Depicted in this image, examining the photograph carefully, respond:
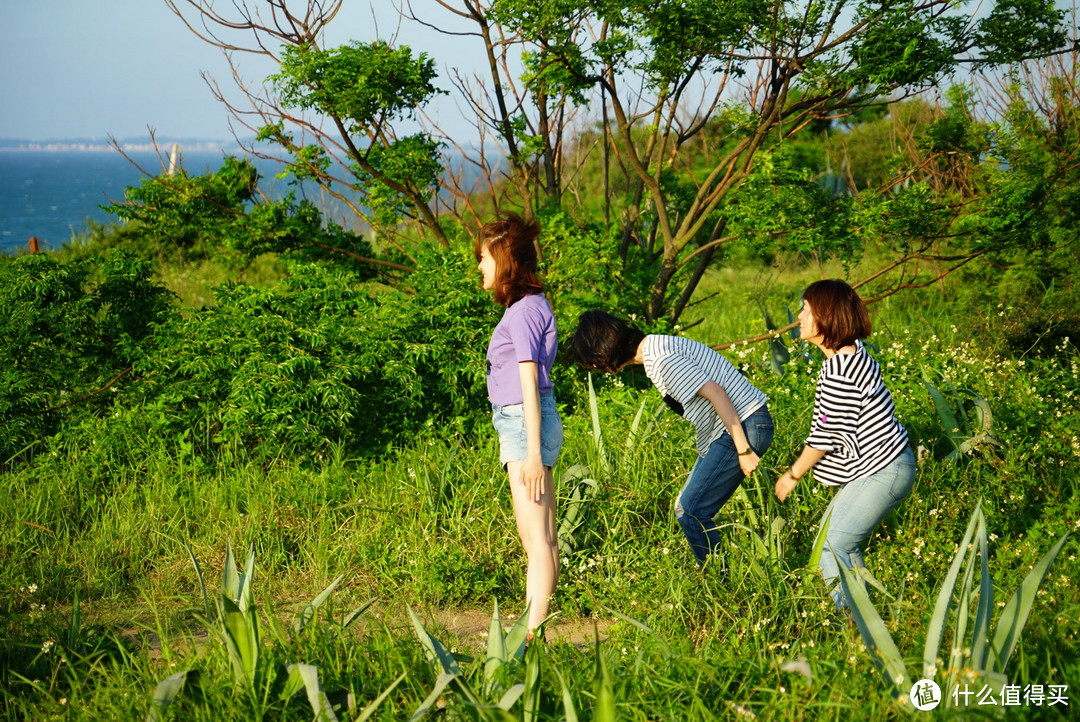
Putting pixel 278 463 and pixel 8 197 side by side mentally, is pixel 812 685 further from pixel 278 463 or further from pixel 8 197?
pixel 8 197

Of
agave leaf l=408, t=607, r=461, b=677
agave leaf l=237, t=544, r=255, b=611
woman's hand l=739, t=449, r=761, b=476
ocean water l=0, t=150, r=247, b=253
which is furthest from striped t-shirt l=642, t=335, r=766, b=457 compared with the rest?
ocean water l=0, t=150, r=247, b=253

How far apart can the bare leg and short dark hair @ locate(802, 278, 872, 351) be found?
1.20m

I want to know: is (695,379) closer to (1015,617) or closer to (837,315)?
(837,315)

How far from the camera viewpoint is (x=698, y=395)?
132 inches

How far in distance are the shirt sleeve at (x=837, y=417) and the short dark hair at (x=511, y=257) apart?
1.18m

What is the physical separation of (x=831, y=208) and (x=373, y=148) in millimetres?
Answer: 3206

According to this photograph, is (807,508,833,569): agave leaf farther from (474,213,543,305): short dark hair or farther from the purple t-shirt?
(474,213,543,305): short dark hair

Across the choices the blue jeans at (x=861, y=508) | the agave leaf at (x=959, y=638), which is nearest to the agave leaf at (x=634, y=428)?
the blue jeans at (x=861, y=508)

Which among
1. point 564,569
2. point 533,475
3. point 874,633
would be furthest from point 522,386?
point 874,633

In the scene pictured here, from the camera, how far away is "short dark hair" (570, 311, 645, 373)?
3354mm

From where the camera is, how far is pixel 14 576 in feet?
12.8

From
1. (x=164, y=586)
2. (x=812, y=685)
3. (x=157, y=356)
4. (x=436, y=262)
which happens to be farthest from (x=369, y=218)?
(x=812, y=685)

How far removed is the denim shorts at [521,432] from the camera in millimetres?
3203

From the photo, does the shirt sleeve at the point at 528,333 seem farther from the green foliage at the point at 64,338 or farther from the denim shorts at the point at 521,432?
the green foliage at the point at 64,338
